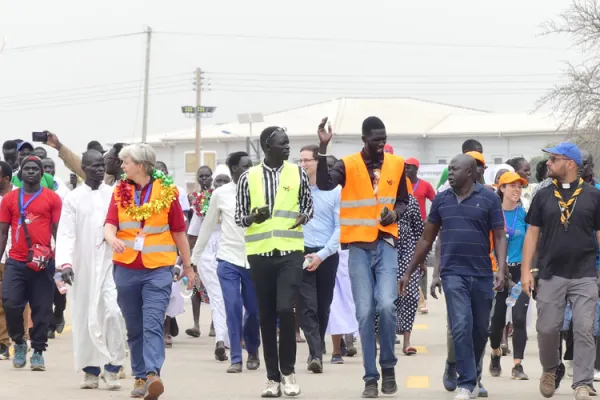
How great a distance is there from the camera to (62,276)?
12.2 m

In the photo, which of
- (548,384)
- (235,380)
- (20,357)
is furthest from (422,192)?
(548,384)

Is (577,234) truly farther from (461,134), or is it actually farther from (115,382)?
(461,134)

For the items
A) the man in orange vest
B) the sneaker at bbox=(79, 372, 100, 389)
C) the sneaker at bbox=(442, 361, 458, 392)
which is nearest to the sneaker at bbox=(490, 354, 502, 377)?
the sneaker at bbox=(442, 361, 458, 392)

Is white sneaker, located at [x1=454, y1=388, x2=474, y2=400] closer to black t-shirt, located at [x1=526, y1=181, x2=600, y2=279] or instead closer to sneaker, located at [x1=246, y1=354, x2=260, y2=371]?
black t-shirt, located at [x1=526, y1=181, x2=600, y2=279]

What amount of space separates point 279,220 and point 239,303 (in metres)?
2.76

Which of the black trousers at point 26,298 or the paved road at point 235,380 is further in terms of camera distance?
the black trousers at point 26,298

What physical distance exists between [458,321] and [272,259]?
1578 millimetres

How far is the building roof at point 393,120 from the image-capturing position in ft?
340

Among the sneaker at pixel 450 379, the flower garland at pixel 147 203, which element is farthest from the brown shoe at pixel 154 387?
the sneaker at pixel 450 379

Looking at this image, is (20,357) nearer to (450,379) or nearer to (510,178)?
(450,379)

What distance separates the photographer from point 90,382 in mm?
12570

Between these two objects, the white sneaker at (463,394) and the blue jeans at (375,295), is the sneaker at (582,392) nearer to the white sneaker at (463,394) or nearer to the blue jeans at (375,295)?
the white sneaker at (463,394)

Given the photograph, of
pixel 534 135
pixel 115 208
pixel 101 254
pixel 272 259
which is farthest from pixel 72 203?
pixel 534 135

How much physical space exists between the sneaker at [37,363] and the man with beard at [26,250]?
43mm
